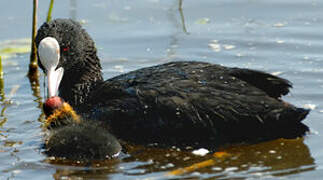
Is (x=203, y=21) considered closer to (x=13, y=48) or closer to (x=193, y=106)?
(x=13, y=48)

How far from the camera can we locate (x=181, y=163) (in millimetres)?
6277

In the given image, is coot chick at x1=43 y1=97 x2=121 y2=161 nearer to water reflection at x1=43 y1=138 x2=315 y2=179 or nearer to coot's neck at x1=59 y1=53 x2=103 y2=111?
water reflection at x1=43 y1=138 x2=315 y2=179

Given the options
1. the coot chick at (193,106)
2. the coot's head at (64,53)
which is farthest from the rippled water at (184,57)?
the coot's head at (64,53)

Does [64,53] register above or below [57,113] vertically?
above

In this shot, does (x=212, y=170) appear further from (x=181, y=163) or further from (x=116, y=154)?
(x=116, y=154)

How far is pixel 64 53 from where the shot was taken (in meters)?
6.96

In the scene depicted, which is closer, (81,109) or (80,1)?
(81,109)

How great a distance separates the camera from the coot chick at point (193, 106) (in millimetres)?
6238

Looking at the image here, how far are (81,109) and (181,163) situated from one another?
3.83 ft

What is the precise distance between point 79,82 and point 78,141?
3.36 feet

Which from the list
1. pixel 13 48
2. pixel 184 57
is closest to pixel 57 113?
pixel 184 57

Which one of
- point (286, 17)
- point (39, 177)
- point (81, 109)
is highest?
point (286, 17)

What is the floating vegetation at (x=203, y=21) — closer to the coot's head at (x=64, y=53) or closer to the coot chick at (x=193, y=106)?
the coot's head at (x=64, y=53)

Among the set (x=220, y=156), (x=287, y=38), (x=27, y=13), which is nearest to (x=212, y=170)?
(x=220, y=156)
